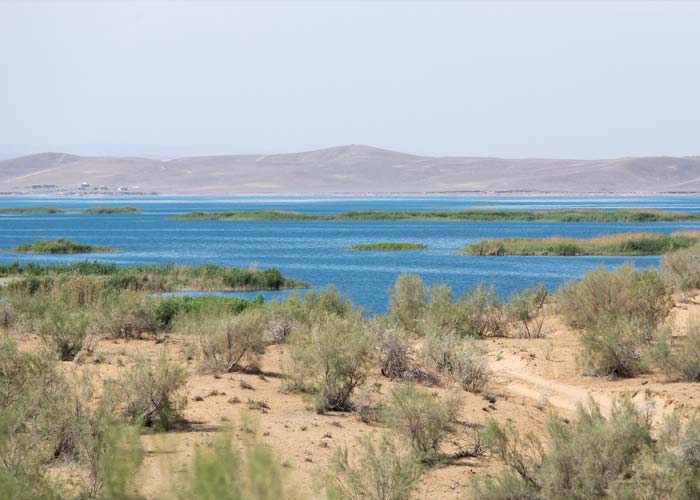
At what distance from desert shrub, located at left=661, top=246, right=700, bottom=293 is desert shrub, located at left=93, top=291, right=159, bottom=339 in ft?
42.8

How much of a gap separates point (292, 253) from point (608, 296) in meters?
38.7

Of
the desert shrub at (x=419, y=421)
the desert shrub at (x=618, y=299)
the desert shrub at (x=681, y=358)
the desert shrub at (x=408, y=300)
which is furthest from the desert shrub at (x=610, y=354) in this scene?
the desert shrub at (x=408, y=300)

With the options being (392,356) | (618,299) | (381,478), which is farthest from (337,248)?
(381,478)

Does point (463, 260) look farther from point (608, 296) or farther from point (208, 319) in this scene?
point (208, 319)

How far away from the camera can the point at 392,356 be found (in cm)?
1505

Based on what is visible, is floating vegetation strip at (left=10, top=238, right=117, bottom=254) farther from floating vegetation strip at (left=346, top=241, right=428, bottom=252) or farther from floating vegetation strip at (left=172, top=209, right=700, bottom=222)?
floating vegetation strip at (left=172, top=209, right=700, bottom=222)

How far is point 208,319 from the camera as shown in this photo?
15453mm

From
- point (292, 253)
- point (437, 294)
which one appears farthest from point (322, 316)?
point (292, 253)

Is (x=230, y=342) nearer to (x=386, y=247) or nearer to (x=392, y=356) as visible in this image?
(x=392, y=356)

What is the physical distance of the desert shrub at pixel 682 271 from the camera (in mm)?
24047

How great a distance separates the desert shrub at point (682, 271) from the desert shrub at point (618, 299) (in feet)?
16.0

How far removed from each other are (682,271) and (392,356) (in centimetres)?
1263

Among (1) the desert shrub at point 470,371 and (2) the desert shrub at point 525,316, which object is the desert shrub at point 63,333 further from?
(2) the desert shrub at point 525,316

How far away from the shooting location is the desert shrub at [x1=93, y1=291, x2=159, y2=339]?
17953mm
